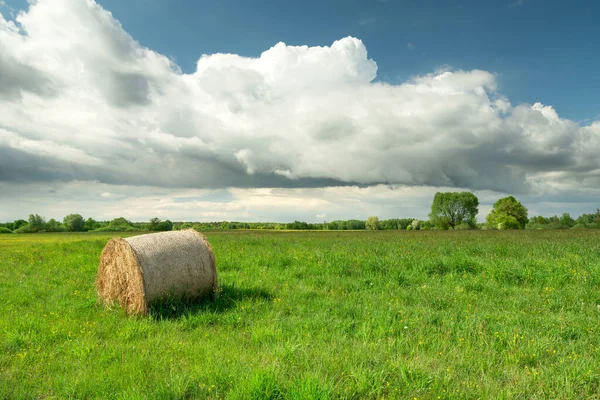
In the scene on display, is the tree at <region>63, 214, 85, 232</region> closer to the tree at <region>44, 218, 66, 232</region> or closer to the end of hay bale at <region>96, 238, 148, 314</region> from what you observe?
the tree at <region>44, 218, 66, 232</region>

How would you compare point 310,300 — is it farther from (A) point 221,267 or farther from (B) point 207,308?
(A) point 221,267

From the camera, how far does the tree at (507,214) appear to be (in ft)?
243

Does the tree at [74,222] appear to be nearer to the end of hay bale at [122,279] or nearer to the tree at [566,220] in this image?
the end of hay bale at [122,279]

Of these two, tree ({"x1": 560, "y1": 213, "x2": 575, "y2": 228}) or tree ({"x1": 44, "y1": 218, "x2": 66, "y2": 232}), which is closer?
tree ({"x1": 44, "y1": 218, "x2": 66, "y2": 232})

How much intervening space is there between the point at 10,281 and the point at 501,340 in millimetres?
14697

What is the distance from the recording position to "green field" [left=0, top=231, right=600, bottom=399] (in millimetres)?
4695

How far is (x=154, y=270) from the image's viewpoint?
8641 mm

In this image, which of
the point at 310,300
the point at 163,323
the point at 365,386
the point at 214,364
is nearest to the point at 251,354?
the point at 214,364

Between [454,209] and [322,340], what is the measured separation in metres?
83.2

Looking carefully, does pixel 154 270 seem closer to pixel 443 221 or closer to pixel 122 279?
pixel 122 279

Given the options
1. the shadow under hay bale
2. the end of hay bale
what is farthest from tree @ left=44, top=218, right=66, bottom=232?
the shadow under hay bale

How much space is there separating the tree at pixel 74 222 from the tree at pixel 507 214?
84.1 m

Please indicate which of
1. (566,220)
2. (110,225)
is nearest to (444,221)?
(566,220)

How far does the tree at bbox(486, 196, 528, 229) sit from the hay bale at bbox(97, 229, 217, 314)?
3022 inches
